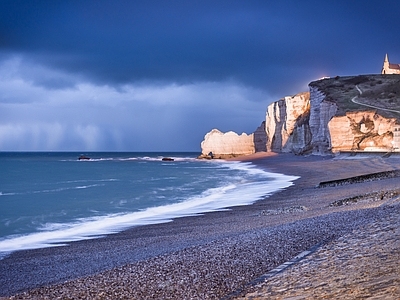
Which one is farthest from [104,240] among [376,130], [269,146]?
[269,146]

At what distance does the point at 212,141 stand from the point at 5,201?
8248 centimetres

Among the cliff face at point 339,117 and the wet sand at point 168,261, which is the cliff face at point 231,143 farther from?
the wet sand at point 168,261

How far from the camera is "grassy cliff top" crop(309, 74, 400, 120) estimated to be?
187 feet

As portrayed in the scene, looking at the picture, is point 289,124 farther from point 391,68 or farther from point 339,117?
point 391,68

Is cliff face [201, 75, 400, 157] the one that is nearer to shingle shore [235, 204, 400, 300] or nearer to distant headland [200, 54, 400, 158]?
distant headland [200, 54, 400, 158]

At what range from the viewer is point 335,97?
62.8 m

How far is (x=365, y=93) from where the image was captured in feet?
217

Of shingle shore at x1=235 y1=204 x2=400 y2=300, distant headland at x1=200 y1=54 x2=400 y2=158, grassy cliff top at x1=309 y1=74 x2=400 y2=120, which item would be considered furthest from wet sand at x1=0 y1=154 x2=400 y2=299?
grassy cliff top at x1=309 y1=74 x2=400 y2=120

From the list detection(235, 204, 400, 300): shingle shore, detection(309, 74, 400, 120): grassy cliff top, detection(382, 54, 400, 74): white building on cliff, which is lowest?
detection(235, 204, 400, 300): shingle shore

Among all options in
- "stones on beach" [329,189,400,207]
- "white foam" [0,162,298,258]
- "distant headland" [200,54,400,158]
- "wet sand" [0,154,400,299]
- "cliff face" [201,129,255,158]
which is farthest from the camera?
"cliff face" [201,129,255,158]

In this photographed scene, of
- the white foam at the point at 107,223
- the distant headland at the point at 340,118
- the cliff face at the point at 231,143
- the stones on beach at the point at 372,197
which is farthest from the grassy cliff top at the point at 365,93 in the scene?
the stones on beach at the point at 372,197

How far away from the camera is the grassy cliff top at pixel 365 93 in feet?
187

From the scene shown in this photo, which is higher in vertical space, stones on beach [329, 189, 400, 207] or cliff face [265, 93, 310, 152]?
cliff face [265, 93, 310, 152]

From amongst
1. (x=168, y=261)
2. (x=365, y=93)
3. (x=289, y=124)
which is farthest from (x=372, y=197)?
(x=289, y=124)
